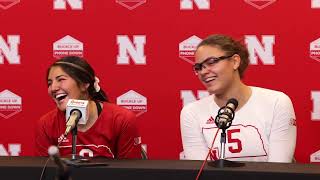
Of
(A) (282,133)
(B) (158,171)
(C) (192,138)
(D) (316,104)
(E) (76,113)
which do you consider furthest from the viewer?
(D) (316,104)

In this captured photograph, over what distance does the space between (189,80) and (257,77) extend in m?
0.37

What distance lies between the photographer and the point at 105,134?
2.54m

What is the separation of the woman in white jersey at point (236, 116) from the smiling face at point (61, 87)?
1.62 ft

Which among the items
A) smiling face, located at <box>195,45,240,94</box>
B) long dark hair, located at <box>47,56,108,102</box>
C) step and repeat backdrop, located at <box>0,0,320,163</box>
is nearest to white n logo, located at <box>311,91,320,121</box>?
step and repeat backdrop, located at <box>0,0,320,163</box>

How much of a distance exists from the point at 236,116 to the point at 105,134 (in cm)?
57

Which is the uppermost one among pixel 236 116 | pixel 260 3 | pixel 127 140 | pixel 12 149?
pixel 260 3

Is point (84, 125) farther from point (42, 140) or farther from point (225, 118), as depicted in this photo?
point (225, 118)

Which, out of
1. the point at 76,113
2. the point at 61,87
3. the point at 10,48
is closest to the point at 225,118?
the point at 76,113

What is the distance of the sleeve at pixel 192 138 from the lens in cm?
244

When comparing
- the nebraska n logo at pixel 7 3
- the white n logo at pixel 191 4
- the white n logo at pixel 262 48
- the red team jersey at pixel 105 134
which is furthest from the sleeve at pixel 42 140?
the white n logo at pixel 262 48

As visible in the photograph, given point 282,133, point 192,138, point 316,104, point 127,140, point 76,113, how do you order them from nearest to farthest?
1. point 76,113
2. point 282,133
3. point 192,138
4. point 127,140
5. point 316,104

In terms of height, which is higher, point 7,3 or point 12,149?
point 7,3

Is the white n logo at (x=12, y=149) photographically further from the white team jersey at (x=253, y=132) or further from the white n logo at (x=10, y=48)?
the white team jersey at (x=253, y=132)

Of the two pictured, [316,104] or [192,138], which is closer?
[192,138]
